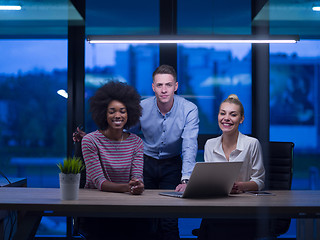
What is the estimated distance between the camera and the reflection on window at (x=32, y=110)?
4.46 m

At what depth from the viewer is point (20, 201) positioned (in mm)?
→ 1910

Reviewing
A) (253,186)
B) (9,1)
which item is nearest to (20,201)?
(253,186)

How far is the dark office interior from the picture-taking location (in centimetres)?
435

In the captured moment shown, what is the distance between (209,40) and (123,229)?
6.12ft

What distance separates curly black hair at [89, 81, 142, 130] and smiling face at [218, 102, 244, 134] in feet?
1.75

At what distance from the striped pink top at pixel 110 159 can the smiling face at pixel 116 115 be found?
10cm

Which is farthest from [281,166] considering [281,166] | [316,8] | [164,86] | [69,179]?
[316,8]

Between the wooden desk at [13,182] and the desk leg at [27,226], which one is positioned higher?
the wooden desk at [13,182]

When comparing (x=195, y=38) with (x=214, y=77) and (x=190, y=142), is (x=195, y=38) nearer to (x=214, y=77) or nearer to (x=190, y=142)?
(x=190, y=142)

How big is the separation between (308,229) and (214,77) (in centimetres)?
251

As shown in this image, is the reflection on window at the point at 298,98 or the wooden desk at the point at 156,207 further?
the reflection on window at the point at 298,98

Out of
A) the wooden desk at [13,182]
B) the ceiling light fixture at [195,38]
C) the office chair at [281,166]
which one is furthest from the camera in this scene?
the ceiling light fixture at [195,38]

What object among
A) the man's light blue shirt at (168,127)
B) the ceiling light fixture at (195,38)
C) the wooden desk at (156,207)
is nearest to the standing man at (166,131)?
the man's light blue shirt at (168,127)

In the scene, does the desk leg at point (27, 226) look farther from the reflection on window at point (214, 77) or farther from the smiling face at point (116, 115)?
the reflection on window at point (214, 77)
